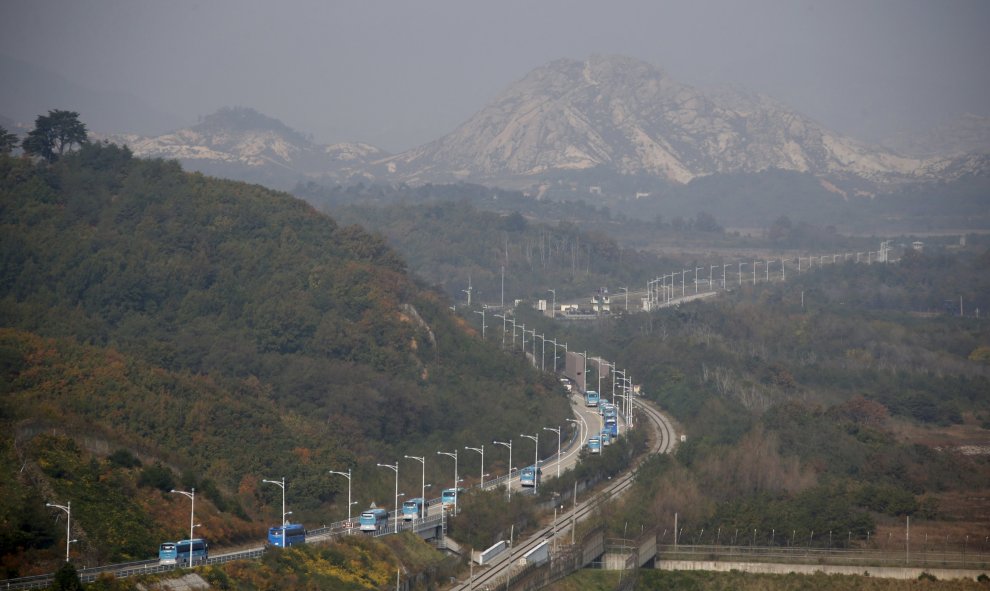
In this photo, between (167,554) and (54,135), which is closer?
(167,554)

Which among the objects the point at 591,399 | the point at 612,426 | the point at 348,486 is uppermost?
the point at 348,486

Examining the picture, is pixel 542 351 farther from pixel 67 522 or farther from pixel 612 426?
pixel 67 522

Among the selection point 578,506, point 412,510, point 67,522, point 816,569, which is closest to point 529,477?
point 578,506

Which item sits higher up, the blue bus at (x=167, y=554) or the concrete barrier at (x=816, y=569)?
the blue bus at (x=167, y=554)

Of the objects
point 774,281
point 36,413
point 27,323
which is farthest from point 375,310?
point 774,281

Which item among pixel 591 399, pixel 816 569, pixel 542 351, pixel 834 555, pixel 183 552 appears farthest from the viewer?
pixel 542 351

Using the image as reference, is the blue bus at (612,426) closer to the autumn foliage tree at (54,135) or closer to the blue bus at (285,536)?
the blue bus at (285,536)

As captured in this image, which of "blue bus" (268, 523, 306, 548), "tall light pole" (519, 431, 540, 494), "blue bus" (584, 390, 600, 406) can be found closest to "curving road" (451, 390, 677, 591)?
"blue bus" (584, 390, 600, 406)

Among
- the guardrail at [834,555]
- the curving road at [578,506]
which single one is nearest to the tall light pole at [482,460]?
the curving road at [578,506]

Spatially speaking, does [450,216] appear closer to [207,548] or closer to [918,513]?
[918,513]
